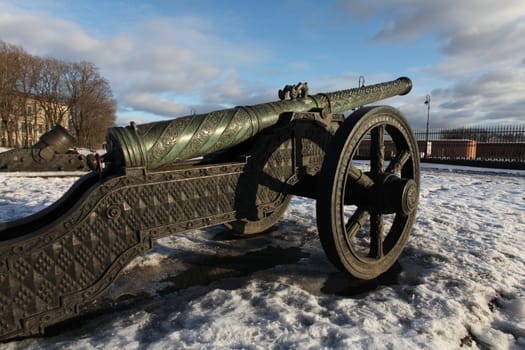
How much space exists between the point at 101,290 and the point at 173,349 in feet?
2.35

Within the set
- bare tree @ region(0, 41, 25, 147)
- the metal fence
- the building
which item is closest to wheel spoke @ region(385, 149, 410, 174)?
the metal fence

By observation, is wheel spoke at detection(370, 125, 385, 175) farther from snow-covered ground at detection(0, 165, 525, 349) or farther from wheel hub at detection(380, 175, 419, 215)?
snow-covered ground at detection(0, 165, 525, 349)

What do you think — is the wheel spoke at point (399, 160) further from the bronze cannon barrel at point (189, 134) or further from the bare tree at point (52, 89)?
the bare tree at point (52, 89)

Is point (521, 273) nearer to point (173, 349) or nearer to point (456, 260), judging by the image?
point (456, 260)

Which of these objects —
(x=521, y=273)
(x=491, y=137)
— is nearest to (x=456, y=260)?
(x=521, y=273)

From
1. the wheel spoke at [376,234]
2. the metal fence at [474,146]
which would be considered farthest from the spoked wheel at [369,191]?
the metal fence at [474,146]

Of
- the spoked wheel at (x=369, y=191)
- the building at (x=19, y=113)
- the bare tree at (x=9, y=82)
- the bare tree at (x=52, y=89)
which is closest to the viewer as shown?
the spoked wheel at (x=369, y=191)

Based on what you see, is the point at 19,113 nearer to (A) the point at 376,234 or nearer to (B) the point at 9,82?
(B) the point at 9,82

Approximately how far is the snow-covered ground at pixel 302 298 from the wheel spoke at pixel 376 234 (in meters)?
0.26

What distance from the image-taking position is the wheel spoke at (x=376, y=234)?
11.6 feet

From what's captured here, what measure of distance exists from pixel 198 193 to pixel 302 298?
1.25 m

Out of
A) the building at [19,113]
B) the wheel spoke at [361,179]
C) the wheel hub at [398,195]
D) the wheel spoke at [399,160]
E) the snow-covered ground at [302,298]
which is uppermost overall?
the building at [19,113]

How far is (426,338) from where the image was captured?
2.36 m

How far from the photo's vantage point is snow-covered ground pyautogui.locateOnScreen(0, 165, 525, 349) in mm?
2379
